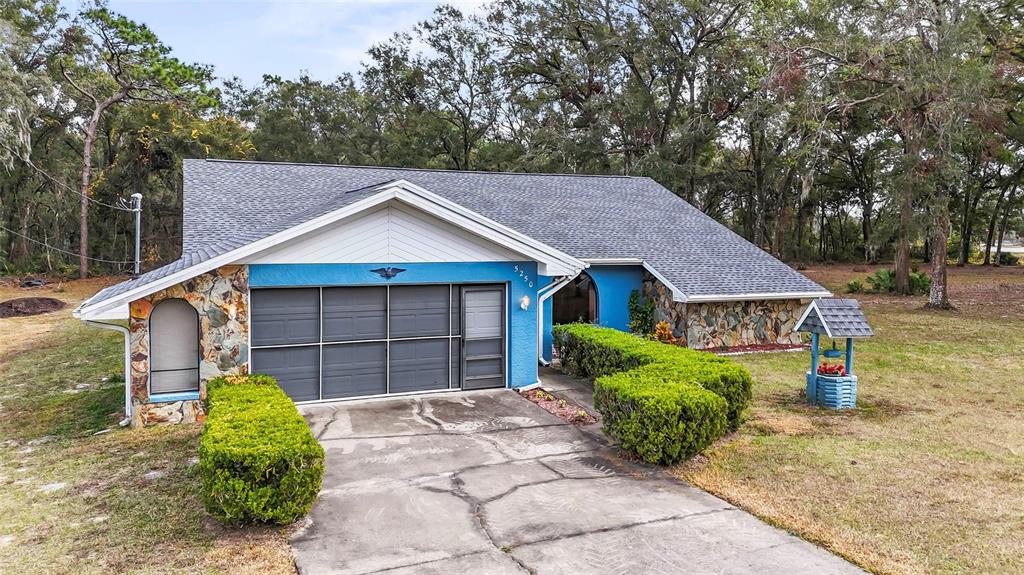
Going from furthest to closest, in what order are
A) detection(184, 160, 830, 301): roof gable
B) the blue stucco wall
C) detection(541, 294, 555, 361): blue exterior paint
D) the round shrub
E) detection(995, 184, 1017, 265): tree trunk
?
detection(995, 184, 1017, 265): tree trunk < the blue stucco wall < detection(541, 294, 555, 361): blue exterior paint < detection(184, 160, 830, 301): roof gable < the round shrub

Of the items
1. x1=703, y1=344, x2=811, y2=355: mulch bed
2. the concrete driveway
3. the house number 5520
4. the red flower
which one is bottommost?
the concrete driveway

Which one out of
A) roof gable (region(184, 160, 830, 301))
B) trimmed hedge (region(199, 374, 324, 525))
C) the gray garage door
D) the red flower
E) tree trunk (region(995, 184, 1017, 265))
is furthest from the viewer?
tree trunk (region(995, 184, 1017, 265))

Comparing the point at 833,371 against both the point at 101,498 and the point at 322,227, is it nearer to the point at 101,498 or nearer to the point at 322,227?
the point at 322,227

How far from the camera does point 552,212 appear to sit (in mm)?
17953

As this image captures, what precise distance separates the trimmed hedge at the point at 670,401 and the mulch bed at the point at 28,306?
71.8 ft

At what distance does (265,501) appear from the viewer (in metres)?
5.71

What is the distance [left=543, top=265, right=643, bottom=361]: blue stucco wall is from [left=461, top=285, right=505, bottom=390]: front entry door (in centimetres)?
506

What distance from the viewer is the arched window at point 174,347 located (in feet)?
30.7

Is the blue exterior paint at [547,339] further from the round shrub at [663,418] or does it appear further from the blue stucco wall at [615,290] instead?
the round shrub at [663,418]

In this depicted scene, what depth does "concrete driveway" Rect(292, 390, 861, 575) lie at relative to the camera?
17.5ft

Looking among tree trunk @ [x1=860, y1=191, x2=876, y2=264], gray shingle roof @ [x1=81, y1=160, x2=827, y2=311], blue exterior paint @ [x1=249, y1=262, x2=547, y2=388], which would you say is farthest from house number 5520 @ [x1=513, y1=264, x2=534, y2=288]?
tree trunk @ [x1=860, y1=191, x2=876, y2=264]

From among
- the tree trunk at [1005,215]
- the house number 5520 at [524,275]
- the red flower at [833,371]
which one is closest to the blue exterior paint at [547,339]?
the house number 5520 at [524,275]

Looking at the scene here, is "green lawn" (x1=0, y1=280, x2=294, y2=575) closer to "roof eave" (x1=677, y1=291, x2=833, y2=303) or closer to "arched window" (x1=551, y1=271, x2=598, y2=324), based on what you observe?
"arched window" (x1=551, y1=271, x2=598, y2=324)

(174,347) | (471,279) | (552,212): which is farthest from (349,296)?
(552,212)
